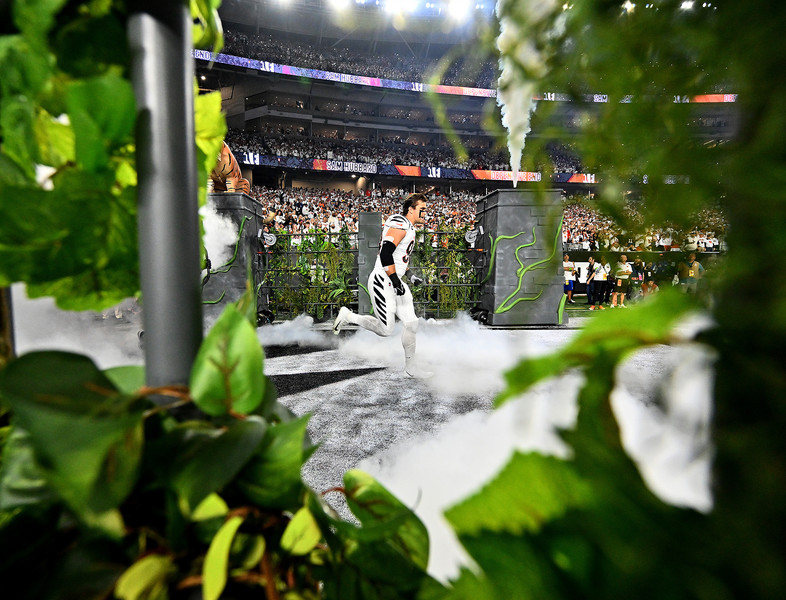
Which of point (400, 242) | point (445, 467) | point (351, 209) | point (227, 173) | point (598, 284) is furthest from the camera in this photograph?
point (351, 209)

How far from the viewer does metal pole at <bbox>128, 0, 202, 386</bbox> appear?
183 mm

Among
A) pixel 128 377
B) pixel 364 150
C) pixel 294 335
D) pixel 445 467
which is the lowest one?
pixel 294 335

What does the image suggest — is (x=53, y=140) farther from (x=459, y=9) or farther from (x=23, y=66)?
(x=459, y=9)

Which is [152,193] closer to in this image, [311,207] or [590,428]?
[590,428]

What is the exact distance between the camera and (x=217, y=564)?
0.16 meters

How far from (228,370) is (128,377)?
66 mm

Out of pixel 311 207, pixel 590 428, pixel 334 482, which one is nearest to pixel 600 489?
pixel 590 428

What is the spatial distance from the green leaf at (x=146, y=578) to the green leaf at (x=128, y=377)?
78 millimetres

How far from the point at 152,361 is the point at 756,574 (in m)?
0.22

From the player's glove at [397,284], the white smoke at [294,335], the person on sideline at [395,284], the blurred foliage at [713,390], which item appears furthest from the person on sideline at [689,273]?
the white smoke at [294,335]

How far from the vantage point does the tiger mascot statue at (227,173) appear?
2.68 meters

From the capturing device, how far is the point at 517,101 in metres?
0.18

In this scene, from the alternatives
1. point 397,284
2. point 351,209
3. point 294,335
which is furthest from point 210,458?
point 351,209

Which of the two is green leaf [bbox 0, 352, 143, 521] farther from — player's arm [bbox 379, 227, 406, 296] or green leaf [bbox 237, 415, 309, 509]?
player's arm [bbox 379, 227, 406, 296]
